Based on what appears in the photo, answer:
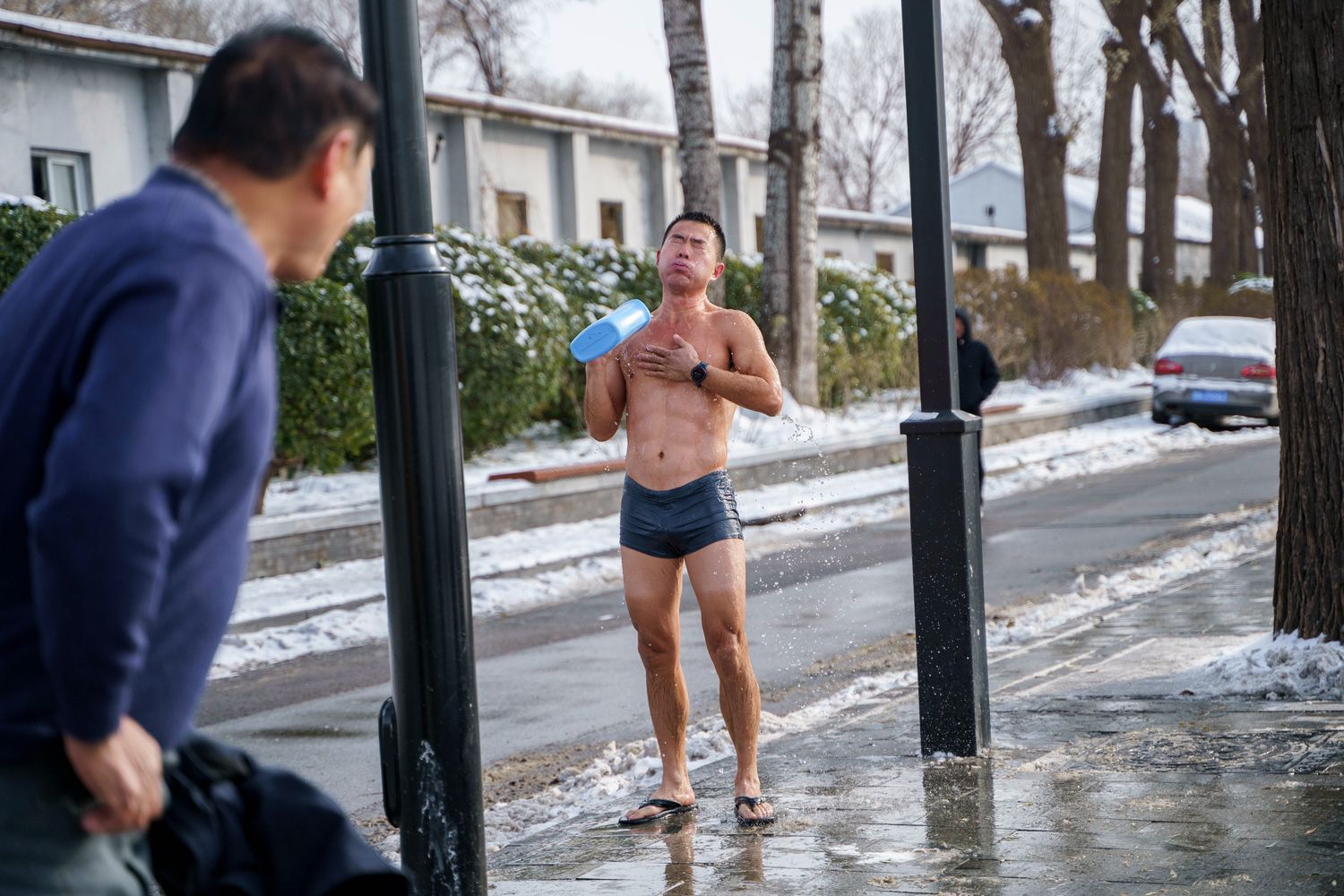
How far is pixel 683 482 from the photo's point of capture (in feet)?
17.6

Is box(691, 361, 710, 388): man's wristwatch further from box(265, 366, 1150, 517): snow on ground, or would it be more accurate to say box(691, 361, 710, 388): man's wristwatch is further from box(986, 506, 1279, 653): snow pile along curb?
box(265, 366, 1150, 517): snow on ground

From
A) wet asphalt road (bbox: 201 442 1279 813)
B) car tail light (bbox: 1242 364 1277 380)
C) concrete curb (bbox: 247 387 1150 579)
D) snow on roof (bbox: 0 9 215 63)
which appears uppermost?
snow on roof (bbox: 0 9 215 63)

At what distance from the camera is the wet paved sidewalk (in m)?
4.35

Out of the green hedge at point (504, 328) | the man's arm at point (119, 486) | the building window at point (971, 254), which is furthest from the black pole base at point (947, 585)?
the building window at point (971, 254)

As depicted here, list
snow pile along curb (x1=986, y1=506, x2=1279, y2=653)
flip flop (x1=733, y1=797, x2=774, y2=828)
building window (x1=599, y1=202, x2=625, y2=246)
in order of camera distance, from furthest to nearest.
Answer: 1. building window (x1=599, y1=202, x2=625, y2=246)
2. snow pile along curb (x1=986, y1=506, x2=1279, y2=653)
3. flip flop (x1=733, y1=797, x2=774, y2=828)

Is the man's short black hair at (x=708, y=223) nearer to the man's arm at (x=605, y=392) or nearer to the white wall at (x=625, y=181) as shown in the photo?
the man's arm at (x=605, y=392)

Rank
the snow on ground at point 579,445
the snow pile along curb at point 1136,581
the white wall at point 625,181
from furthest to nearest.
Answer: the white wall at point 625,181 < the snow on ground at point 579,445 < the snow pile along curb at point 1136,581

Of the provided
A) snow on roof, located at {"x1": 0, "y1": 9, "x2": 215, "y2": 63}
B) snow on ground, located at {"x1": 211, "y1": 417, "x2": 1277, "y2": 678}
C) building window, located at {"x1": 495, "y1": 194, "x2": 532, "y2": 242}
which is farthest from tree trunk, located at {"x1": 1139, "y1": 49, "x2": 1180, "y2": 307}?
snow on roof, located at {"x1": 0, "y1": 9, "x2": 215, "y2": 63}

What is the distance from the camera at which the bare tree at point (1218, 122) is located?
115 ft

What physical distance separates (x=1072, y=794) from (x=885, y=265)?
39206 mm

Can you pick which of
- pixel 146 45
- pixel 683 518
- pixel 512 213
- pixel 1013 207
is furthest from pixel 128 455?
pixel 1013 207

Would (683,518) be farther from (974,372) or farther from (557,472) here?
(557,472)

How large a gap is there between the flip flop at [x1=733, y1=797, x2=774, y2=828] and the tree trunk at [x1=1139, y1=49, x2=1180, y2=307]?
3479cm

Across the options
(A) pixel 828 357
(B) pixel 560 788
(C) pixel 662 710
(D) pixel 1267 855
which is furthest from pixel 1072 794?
(A) pixel 828 357
